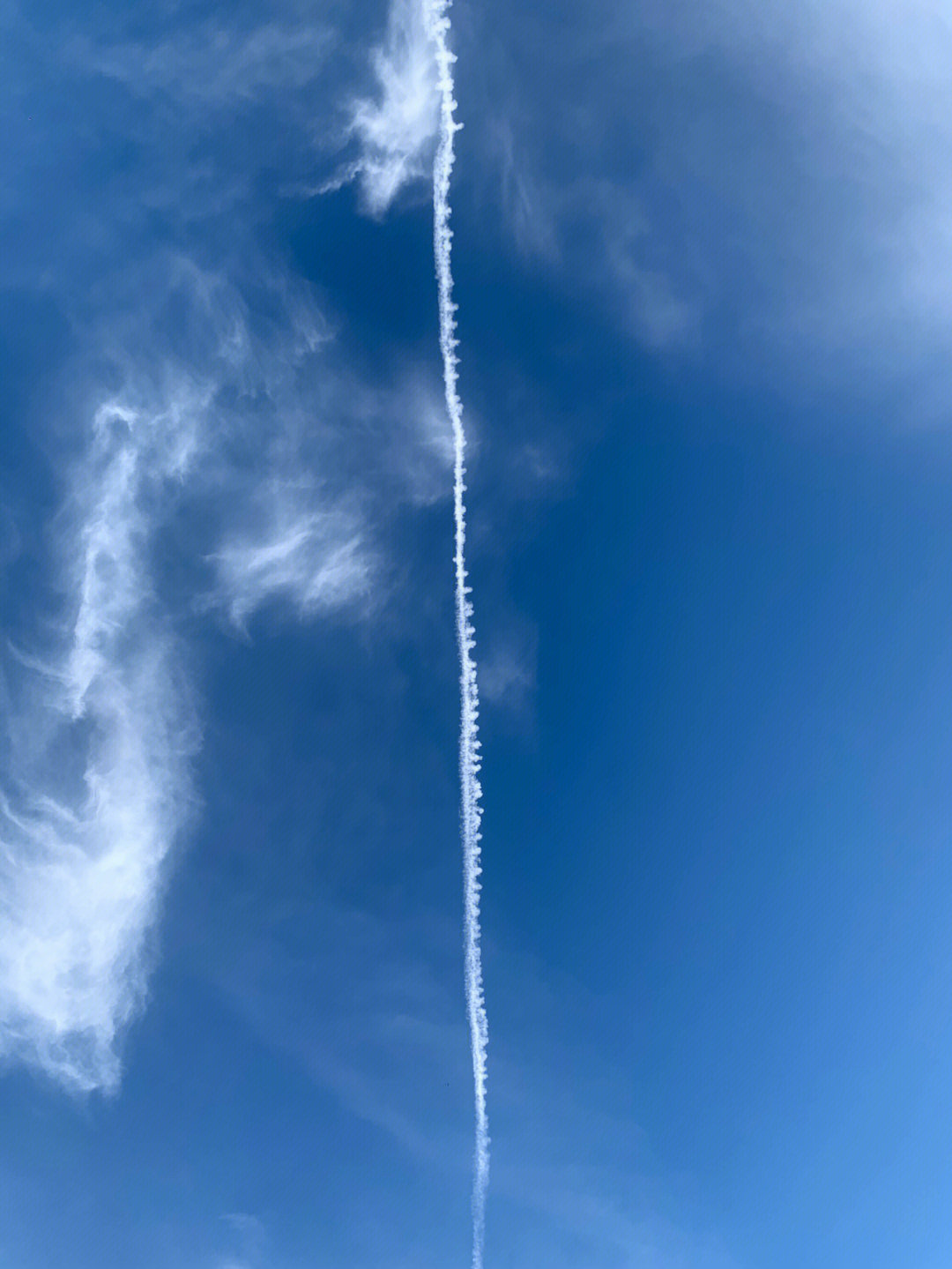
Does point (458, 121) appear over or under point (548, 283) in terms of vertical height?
over

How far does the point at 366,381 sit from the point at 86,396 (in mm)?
12546

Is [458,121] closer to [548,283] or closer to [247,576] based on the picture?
[548,283]

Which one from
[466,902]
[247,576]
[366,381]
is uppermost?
[366,381]

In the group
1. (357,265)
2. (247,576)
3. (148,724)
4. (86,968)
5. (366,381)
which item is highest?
(357,265)

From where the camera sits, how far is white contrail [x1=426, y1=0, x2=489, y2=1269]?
42844 millimetres

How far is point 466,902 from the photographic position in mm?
44906

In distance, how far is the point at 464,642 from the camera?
146ft

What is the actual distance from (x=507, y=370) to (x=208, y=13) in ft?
67.6

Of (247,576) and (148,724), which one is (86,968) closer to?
(148,724)

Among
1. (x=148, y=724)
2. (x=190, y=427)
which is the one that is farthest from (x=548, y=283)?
(x=148, y=724)

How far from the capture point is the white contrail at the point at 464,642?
42.8 m

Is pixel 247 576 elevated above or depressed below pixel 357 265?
below

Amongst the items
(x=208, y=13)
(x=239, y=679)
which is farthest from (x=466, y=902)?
(x=208, y=13)

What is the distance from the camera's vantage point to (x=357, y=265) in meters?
43.4
